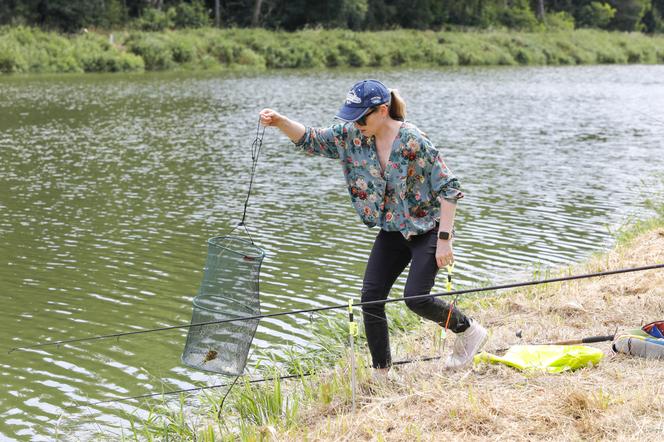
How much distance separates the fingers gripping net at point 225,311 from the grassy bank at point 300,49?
3007 cm

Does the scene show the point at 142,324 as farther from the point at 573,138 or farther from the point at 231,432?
the point at 573,138

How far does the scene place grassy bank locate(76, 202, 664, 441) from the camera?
4.10 meters

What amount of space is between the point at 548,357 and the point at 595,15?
2990 inches

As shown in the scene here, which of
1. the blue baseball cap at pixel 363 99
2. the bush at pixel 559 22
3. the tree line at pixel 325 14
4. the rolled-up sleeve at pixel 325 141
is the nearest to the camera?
the blue baseball cap at pixel 363 99

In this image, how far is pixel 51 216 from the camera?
37.1ft

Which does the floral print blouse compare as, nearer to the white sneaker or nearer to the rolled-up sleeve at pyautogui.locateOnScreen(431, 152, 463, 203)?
the rolled-up sleeve at pyautogui.locateOnScreen(431, 152, 463, 203)

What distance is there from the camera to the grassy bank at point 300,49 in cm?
3584

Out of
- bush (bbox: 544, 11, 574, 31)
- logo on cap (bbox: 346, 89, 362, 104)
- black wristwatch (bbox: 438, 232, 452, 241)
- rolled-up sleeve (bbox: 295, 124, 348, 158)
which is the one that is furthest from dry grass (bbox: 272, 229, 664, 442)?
bush (bbox: 544, 11, 574, 31)

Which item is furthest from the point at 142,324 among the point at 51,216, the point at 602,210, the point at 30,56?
the point at 30,56

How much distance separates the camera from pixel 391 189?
15.3 ft

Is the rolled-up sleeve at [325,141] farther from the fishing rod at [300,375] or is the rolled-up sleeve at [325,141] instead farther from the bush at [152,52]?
the bush at [152,52]

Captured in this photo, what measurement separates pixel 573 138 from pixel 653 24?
70868 millimetres

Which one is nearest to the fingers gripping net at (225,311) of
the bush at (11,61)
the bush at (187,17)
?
the bush at (11,61)

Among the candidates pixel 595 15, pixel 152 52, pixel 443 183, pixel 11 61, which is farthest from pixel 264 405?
pixel 595 15
